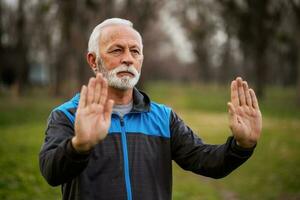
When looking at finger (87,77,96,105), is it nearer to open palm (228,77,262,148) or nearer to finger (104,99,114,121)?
finger (104,99,114,121)

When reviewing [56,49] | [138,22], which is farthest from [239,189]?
[56,49]

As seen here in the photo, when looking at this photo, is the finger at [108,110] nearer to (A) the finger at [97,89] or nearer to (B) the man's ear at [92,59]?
(A) the finger at [97,89]

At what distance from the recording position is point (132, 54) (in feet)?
9.98

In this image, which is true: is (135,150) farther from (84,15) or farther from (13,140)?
(84,15)

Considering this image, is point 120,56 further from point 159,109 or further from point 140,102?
point 159,109

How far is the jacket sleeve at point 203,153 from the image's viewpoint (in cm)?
287

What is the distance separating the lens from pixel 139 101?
304 centimetres

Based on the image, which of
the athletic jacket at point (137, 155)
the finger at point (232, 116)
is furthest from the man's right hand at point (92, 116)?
the finger at point (232, 116)

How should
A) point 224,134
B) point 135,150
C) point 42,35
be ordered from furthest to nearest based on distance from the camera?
point 42,35
point 224,134
point 135,150

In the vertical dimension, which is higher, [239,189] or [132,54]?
[132,54]

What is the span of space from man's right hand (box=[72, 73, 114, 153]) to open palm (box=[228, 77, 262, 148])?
823 millimetres

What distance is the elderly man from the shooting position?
2.62 metres

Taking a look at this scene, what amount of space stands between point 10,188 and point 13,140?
18.5 ft

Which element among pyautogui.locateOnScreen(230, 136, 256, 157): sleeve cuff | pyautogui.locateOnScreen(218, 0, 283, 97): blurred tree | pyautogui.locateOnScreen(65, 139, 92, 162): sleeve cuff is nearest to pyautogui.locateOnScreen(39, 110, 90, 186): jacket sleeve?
pyautogui.locateOnScreen(65, 139, 92, 162): sleeve cuff
